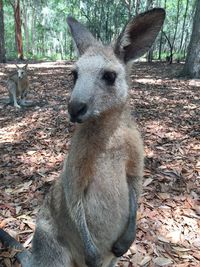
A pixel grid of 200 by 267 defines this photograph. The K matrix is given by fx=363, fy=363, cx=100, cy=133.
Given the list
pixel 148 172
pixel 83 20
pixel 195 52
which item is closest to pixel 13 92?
pixel 148 172

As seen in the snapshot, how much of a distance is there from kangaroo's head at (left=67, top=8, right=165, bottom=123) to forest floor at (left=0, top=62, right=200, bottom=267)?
5.63 feet

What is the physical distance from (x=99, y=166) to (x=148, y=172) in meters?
2.15

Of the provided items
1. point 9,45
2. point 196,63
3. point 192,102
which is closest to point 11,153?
point 192,102

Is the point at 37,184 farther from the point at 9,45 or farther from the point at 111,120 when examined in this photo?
the point at 9,45

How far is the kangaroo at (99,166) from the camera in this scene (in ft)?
7.24

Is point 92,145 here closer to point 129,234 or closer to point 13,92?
point 129,234

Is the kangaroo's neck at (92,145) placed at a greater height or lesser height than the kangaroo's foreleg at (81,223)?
greater

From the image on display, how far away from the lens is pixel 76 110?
2.01 meters

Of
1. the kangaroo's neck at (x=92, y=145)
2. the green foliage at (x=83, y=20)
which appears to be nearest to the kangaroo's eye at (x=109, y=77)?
the kangaroo's neck at (x=92, y=145)

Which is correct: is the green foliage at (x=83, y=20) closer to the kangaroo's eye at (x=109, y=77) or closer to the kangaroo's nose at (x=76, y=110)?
the kangaroo's eye at (x=109, y=77)

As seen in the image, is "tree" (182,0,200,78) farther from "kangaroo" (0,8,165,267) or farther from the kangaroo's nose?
the kangaroo's nose

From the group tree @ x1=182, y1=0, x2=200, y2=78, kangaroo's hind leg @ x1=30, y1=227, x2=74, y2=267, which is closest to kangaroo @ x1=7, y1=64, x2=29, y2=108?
tree @ x1=182, y1=0, x2=200, y2=78

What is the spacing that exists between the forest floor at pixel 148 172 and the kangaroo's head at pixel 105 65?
1.71 meters

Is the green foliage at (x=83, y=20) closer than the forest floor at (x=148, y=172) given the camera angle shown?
No
